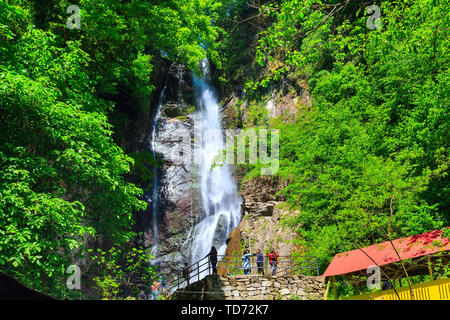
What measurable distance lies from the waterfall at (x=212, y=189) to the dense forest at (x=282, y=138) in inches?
356

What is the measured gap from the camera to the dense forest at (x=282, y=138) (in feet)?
27.4

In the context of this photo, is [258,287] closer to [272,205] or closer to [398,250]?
[398,250]

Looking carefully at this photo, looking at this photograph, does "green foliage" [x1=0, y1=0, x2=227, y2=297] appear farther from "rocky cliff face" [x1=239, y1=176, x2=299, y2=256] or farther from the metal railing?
"rocky cliff face" [x1=239, y1=176, x2=299, y2=256]

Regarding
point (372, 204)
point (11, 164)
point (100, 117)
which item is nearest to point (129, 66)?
point (100, 117)

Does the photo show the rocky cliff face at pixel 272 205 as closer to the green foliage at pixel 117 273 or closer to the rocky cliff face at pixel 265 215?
the rocky cliff face at pixel 265 215

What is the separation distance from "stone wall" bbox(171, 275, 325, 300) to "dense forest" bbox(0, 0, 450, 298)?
1116mm

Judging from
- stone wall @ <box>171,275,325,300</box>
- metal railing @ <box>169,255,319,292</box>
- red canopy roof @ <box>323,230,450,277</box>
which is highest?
red canopy roof @ <box>323,230,450,277</box>

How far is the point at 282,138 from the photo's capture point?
820 inches

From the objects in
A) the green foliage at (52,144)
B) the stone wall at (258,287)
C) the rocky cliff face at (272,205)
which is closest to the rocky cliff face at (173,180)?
the rocky cliff face at (272,205)

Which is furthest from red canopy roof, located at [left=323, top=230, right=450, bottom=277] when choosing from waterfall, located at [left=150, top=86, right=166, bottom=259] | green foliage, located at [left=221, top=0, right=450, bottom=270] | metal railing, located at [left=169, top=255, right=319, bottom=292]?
waterfall, located at [left=150, top=86, right=166, bottom=259]

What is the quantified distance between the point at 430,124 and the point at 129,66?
45.1 ft

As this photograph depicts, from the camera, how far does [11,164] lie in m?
9.30

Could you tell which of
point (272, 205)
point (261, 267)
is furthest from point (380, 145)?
point (272, 205)

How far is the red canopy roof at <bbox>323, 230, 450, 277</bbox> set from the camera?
789cm
